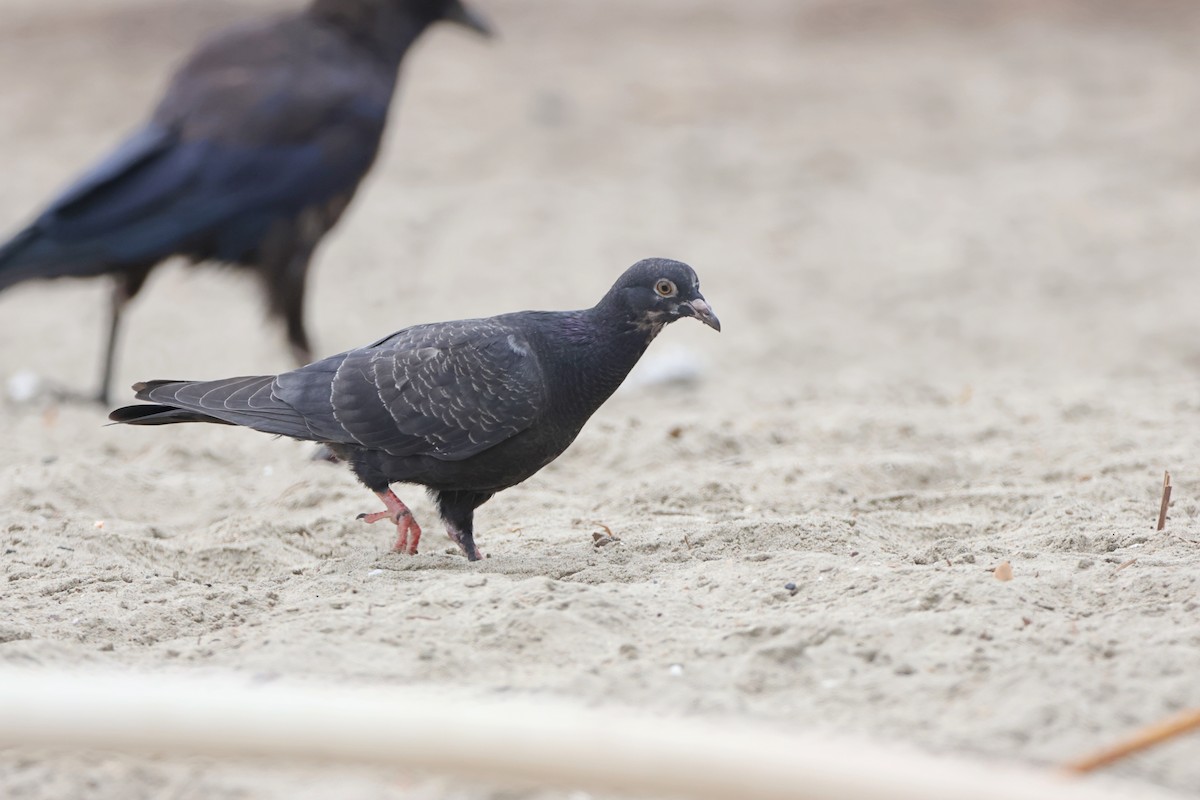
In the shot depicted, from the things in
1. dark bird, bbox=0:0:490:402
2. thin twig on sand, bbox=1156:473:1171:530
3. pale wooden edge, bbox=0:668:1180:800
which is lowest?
pale wooden edge, bbox=0:668:1180:800

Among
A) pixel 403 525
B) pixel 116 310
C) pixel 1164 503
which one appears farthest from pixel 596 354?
pixel 116 310

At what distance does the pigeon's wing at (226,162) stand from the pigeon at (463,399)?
2212mm

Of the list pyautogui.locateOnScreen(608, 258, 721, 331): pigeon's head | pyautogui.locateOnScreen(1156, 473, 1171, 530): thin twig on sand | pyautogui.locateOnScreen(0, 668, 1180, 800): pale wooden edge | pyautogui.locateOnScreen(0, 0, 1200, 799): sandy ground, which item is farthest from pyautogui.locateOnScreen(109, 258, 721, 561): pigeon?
pyautogui.locateOnScreen(0, 668, 1180, 800): pale wooden edge

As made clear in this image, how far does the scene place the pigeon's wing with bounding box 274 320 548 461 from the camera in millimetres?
4223

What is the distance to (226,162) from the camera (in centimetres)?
655

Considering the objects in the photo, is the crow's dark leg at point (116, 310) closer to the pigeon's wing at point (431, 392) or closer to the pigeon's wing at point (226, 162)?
the pigeon's wing at point (226, 162)

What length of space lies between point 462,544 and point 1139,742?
7.10ft

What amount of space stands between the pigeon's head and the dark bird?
2761mm

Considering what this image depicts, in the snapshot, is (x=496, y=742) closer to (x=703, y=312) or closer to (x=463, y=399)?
(x=463, y=399)

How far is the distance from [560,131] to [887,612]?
7.93 meters

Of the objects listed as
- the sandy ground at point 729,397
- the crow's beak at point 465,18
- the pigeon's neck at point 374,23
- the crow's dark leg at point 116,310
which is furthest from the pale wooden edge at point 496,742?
the crow's beak at point 465,18

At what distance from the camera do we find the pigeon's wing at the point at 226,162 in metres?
6.41

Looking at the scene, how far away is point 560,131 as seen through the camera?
35.6 feet

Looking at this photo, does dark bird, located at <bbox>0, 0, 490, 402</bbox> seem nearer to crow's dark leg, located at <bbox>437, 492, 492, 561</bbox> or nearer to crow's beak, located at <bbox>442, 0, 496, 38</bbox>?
crow's beak, located at <bbox>442, 0, 496, 38</bbox>
